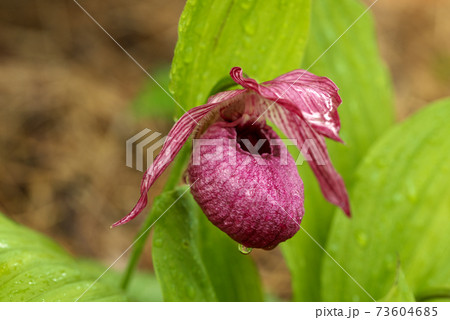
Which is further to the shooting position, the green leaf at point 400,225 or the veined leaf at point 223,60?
the green leaf at point 400,225

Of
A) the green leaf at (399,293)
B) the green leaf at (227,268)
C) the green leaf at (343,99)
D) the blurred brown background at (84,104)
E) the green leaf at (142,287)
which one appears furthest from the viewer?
the blurred brown background at (84,104)

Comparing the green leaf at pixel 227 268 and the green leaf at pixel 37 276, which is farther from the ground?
the green leaf at pixel 37 276

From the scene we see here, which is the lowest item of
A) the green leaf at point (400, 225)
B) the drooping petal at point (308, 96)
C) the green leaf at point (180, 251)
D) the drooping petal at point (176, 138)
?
the green leaf at point (400, 225)

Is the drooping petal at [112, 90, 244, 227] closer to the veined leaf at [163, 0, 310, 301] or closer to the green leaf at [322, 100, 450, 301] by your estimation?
the veined leaf at [163, 0, 310, 301]

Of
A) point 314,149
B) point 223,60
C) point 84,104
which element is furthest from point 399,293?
point 84,104

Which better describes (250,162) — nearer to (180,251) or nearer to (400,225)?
(180,251)

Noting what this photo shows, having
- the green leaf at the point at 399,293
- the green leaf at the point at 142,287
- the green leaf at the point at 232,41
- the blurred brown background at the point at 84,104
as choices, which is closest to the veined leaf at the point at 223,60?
the green leaf at the point at 232,41

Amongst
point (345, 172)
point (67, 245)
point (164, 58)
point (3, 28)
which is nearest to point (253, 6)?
point (345, 172)

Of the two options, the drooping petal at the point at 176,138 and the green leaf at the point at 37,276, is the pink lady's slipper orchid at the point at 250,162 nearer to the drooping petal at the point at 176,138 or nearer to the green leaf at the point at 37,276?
the drooping petal at the point at 176,138

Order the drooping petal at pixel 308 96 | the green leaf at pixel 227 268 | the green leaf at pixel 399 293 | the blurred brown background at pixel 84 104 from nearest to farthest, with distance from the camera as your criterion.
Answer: the drooping petal at pixel 308 96, the green leaf at pixel 399 293, the green leaf at pixel 227 268, the blurred brown background at pixel 84 104
